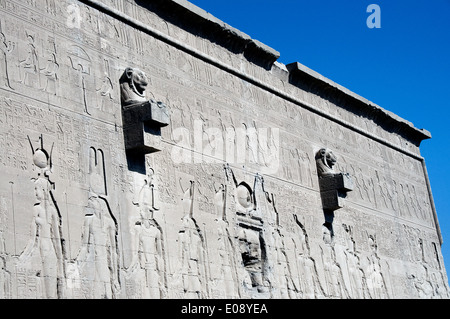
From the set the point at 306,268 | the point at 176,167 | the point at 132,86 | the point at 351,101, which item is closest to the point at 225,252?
the point at 176,167

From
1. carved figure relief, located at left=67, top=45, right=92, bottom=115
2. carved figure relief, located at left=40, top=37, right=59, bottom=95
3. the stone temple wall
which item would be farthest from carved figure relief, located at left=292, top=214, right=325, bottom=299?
carved figure relief, located at left=40, top=37, right=59, bottom=95

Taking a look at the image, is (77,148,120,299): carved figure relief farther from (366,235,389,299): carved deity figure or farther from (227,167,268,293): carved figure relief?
(366,235,389,299): carved deity figure

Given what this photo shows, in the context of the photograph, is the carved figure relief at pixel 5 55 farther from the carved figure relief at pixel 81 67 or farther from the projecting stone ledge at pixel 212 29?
the projecting stone ledge at pixel 212 29

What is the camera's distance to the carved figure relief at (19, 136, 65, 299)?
9312mm

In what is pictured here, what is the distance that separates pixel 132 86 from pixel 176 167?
1.40 m

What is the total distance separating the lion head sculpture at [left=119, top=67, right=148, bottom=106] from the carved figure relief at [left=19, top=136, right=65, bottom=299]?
70.0 inches

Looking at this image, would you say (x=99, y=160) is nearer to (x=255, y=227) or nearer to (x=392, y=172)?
(x=255, y=227)

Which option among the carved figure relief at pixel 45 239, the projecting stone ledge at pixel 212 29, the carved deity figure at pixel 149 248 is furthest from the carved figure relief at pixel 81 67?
the projecting stone ledge at pixel 212 29

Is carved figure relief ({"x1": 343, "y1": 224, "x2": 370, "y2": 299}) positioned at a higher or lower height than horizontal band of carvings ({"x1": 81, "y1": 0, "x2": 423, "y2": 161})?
lower

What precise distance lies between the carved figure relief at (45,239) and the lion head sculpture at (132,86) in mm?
1777

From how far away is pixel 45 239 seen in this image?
9.52 metres

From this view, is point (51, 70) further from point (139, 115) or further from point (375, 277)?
point (375, 277)

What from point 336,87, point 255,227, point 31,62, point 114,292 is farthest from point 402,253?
point 31,62

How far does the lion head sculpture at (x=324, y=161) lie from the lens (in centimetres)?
1552
